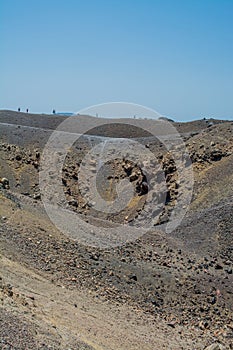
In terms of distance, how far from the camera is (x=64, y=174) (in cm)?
3266

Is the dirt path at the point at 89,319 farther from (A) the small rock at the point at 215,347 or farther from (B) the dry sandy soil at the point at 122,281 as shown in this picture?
(A) the small rock at the point at 215,347

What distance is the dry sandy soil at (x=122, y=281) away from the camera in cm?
1198

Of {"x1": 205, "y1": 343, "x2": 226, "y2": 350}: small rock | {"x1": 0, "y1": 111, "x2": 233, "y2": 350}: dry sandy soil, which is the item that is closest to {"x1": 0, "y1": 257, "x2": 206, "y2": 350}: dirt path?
{"x1": 0, "y1": 111, "x2": 233, "y2": 350}: dry sandy soil

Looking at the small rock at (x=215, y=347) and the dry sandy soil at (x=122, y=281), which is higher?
the dry sandy soil at (x=122, y=281)

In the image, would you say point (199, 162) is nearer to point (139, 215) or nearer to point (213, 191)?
point (213, 191)

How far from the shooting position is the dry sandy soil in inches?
472

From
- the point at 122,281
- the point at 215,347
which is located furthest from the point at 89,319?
the point at 122,281

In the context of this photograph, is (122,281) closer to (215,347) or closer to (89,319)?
(89,319)

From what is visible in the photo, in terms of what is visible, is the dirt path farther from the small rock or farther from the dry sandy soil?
the small rock

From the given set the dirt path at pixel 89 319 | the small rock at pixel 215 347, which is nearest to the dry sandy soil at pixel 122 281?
the dirt path at pixel 89 319

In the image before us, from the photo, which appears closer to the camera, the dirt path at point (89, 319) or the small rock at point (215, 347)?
the dirt path at point (89, 319)

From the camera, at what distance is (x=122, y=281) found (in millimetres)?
17000

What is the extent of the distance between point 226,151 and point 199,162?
2.04 metres

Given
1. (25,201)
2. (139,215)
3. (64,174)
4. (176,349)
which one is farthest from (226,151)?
(176,349)
